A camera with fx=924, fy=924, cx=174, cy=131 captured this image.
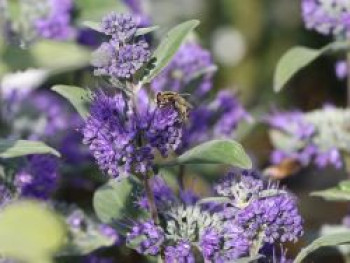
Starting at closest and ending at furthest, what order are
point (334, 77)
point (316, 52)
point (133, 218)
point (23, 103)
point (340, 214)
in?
1. point (133, 218)
2. point (316, 52)
3. point (23, 103)
4. point (340, 214)
5. point (334, 77)

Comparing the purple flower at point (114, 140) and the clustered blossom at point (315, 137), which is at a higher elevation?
the clustered blossom at point (315, 137)

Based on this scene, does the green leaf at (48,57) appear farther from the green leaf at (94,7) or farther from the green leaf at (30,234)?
the green leaf at (30,234)

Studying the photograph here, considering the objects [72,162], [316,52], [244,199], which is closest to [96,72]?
[244,199]

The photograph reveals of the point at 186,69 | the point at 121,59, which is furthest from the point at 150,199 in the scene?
the point at 186,69

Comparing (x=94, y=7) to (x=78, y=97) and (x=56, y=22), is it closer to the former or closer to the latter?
(x=56, y=22)

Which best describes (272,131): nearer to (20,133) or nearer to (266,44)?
(20,133)

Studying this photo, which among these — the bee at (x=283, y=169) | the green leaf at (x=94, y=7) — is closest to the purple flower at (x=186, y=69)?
the bee at (x=283, y=169)
